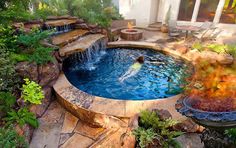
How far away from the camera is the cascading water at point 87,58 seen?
745 cm

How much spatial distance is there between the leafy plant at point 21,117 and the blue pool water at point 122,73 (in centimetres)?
197

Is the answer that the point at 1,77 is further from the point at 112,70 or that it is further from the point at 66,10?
the point at 66,10

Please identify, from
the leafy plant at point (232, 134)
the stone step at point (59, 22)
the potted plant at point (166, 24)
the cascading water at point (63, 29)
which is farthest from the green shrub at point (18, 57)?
the potted plant at point (166, 24)

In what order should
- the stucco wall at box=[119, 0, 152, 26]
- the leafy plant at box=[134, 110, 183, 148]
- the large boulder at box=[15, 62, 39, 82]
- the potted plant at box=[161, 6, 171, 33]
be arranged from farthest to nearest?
1. the stucco wall at box=[119, 0, 152, 26]
2. the potted plant at box=[161, 6, 171, 33]
3. the large boulder at box=[15, 62, 39, 82]
4. the leafy plant at box=[134, 110, 183, 148]

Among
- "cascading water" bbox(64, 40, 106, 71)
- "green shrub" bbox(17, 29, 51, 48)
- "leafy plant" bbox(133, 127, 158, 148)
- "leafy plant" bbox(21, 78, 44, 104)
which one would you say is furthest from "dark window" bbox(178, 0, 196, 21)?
"leafy plant" bbox(133, 127, 158, 148)

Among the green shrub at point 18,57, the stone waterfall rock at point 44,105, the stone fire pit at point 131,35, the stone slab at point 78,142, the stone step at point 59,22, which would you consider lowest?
the stone slab at point 78,142

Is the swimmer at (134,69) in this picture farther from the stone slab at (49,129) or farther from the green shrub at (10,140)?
the green shrub at (10,140)

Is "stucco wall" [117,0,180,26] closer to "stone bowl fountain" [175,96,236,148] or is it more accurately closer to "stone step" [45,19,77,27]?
"stone step" [45,19,77,27]

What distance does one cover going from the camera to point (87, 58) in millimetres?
7895

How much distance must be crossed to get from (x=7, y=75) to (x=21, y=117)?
1193 mm

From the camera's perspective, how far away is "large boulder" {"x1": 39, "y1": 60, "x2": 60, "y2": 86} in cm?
543

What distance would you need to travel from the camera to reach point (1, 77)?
4.44 m

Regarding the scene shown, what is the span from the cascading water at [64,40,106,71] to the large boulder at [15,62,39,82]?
86.8 inches

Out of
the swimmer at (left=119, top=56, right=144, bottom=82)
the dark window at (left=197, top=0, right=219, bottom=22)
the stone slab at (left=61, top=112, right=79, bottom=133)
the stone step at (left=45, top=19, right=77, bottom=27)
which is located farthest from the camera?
the dark window at (left=197, top=0, right=219, bottom=22)
